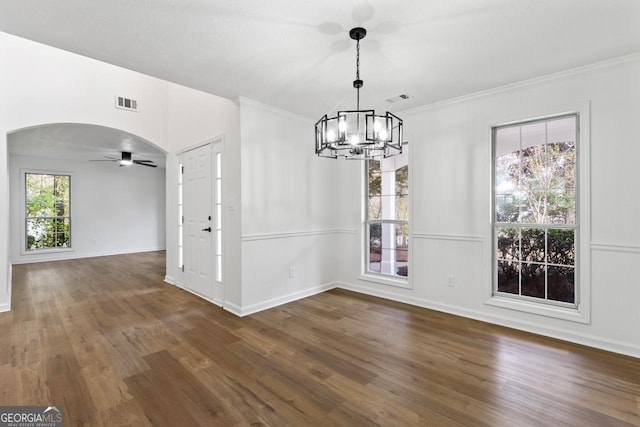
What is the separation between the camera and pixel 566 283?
3.04 metres

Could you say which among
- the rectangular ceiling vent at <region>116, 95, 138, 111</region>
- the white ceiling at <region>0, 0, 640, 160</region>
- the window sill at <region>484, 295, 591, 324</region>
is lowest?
the window sill at <region>484, 295, 591, 324</region>

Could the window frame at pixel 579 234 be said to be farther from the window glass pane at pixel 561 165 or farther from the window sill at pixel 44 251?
the window sill at pixel 44 251

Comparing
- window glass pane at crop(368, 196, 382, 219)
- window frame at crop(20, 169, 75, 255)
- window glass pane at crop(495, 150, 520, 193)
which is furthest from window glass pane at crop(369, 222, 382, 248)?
window frame at crop(20, 169, 75, 255)

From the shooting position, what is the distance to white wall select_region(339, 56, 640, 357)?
8.64ft

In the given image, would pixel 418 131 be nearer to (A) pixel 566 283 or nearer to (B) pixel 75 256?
(A) pixel 566 283

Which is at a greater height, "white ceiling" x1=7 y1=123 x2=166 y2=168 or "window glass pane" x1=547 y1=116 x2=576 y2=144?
"white ceiling" x1=7 y1=123 x2=166 y2=168

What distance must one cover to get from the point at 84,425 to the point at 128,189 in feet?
28.2

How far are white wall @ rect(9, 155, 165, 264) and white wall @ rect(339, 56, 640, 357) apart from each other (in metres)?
7.43

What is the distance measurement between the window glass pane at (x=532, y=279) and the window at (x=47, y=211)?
391 inches

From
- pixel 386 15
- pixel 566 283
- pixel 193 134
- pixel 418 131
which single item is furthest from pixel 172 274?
pixel 566 283

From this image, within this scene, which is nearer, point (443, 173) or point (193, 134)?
point (443, 173)

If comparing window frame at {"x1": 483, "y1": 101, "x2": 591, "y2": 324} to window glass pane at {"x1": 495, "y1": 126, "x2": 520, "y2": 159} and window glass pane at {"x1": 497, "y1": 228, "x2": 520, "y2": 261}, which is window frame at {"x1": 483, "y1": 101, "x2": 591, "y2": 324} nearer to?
window glass pane at {"x1": 495, "y1": 126, "x2": 520, "y2": 159}

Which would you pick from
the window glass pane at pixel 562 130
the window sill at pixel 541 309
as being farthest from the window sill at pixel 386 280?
the window glass pane at pixel 562 130

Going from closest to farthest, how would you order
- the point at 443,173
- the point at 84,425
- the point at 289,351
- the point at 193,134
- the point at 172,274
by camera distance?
the point at 84,425, the point at 289,351, the point at 443,173, the point at 193,134, the point at 172,274
